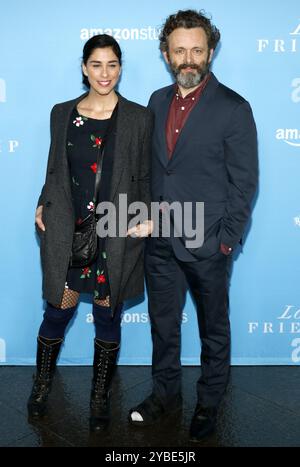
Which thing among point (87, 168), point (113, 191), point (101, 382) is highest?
point (87, 168)

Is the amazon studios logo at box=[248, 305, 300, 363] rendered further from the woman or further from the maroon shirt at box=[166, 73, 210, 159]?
the maroon shirt at box=[166, 73, 210, 159]

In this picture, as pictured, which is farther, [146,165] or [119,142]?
[146,165]

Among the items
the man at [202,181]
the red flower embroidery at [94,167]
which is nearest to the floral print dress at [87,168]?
the red flower embroidery at [94,167]

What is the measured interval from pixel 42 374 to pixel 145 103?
5.24ft

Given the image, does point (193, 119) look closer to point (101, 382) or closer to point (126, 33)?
point (126, 33)

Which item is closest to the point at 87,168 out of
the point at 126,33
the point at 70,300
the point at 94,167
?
the point at 94,167

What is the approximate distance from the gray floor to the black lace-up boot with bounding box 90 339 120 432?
2.2 inches

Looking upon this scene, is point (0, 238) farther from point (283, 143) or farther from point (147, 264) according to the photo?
point (283, 143)

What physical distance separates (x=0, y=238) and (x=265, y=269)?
1613 mm

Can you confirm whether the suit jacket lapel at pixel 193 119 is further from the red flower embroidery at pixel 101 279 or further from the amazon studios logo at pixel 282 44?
the amazon studios logo at pixel 282 44

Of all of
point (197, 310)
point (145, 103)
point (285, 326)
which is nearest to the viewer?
point (197, 310)

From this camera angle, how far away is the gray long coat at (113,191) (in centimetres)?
247

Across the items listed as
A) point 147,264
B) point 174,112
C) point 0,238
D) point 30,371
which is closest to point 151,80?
point 174,112

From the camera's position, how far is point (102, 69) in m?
2.41
